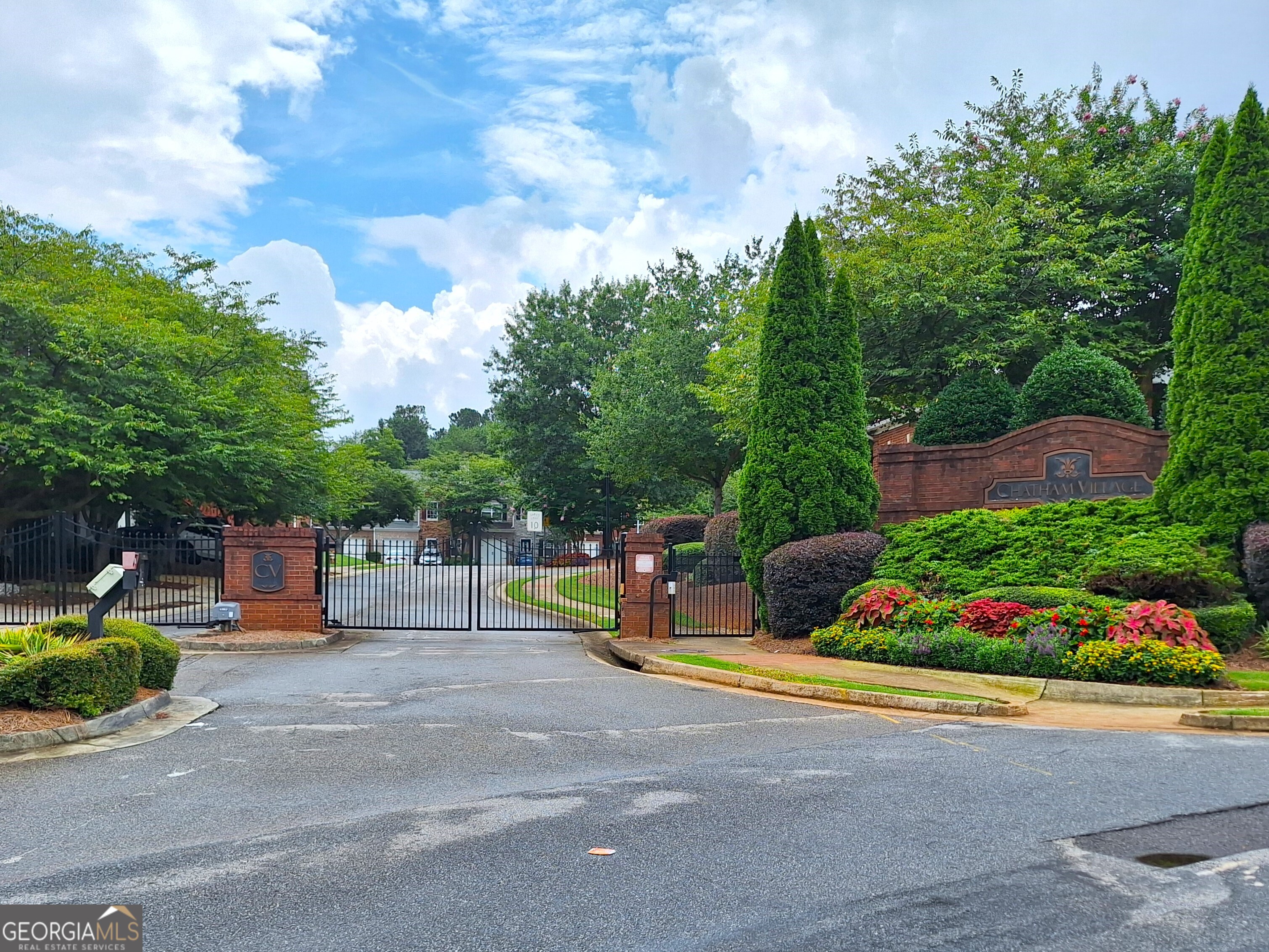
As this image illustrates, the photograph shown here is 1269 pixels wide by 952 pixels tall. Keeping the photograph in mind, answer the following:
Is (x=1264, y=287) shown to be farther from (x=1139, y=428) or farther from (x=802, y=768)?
(x=802, y=768)

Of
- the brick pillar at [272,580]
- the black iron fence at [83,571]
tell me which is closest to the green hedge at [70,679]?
the black iron fence at [83,571]

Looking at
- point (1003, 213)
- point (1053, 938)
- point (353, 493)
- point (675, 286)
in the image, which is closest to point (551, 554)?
point (1003, 213)

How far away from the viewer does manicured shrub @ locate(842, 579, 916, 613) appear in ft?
45.9

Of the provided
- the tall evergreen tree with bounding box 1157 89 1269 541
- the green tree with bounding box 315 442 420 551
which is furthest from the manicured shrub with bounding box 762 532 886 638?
the green tree with bounding box 315 442 420 551

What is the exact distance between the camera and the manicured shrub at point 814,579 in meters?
15.0

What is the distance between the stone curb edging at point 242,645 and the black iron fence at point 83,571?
1263 mm

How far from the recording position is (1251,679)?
10516mm

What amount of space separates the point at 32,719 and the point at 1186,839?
338 inches

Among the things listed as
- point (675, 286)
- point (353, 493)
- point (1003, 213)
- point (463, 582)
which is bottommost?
point (463, 582)

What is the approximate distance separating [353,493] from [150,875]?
119 ft

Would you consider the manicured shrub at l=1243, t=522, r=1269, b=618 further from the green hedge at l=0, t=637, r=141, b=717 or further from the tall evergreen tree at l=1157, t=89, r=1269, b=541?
the green hedge at l=0, t=637, r=141, b=717

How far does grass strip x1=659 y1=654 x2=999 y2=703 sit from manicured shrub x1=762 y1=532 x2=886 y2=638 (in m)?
1.91

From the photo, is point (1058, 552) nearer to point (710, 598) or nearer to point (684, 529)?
point (710, 598)

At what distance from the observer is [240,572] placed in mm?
16969
